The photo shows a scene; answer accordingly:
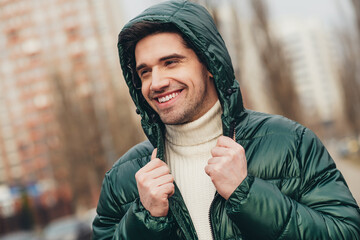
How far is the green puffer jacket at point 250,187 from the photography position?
1.54 metres

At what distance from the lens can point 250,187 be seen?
1553 mm

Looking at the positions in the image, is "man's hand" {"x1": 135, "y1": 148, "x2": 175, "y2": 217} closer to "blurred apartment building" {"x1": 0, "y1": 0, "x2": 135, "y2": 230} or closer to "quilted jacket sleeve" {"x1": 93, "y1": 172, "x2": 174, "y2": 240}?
"quilted jacket sleeve" {"x1": 93, "y1": 172, "x2": 174, "y2": 240}

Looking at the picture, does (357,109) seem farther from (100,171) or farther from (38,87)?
(38,87)

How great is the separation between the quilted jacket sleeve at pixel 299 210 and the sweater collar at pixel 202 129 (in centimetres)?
46

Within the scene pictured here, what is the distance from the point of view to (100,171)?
24906 millimetres

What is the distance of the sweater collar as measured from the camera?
1.97 metres

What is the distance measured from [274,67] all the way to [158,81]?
1325cm

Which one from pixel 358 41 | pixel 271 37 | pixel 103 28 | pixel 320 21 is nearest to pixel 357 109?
pixel 358 41

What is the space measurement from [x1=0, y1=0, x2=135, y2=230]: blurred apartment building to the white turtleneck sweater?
52.0m

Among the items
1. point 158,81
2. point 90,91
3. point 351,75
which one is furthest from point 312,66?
point 158,81

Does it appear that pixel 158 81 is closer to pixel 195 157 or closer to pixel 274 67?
pixel 195 157

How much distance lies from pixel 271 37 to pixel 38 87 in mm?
50155

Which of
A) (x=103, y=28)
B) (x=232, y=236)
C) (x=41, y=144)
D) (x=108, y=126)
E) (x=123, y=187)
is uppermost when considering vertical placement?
(x=103, y=28)

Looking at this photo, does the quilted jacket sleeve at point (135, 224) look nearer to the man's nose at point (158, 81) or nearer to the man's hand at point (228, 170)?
the man's hand at point (228, 170)
